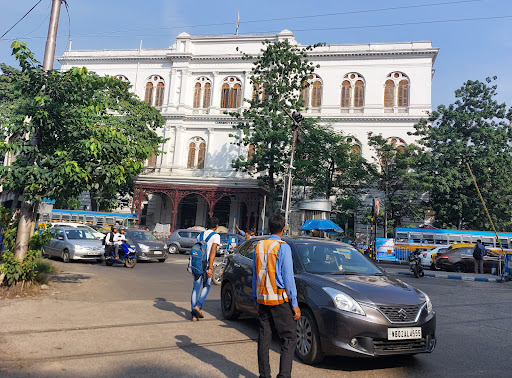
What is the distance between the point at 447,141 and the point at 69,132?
27547 millimetres

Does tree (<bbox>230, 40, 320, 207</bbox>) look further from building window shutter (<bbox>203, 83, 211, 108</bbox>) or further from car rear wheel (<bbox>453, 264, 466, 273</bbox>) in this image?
car rear wheel (<bbox>453, 264, 466, 273</bbox>)

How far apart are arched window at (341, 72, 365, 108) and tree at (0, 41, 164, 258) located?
100 ft

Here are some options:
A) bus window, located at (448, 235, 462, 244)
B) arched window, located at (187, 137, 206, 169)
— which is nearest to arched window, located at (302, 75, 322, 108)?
arched window, located at (187, 137, 206, 169)

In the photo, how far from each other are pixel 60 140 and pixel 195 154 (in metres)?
30.8

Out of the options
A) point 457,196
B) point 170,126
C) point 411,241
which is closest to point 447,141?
point 457,196

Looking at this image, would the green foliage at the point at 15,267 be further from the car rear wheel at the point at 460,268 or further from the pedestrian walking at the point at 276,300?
the car rear wheel at the point at 460,268

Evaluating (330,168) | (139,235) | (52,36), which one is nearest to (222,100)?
(330,168)

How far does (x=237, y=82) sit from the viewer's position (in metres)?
39.3

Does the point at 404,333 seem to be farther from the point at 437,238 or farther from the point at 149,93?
the point at 149,93

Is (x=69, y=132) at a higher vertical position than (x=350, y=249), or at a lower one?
higher

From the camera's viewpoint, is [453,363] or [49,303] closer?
[453,363]

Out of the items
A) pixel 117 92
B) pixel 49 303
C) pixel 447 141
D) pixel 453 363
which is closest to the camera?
pixel 453 363

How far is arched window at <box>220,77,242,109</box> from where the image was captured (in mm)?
39281

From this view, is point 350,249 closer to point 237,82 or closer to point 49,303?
point 49,303
